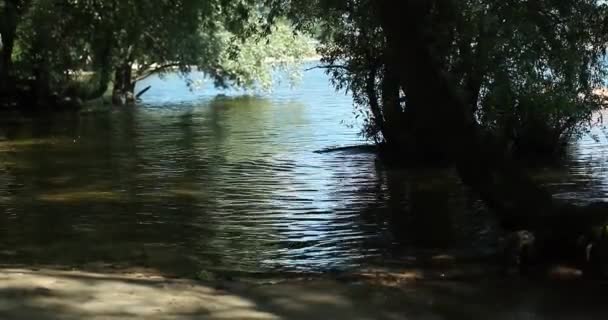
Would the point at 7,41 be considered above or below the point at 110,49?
above

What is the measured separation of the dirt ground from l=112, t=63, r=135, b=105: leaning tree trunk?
3440cm

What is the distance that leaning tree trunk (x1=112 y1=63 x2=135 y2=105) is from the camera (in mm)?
41062

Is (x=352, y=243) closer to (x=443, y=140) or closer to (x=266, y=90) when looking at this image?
(x=443, y=140)

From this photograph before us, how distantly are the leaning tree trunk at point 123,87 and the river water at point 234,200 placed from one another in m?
16.2

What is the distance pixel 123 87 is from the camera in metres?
42.1

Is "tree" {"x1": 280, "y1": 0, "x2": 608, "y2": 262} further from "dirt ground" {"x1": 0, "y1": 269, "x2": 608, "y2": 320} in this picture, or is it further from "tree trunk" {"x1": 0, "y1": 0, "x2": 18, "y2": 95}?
"tree trunk" {"x1": 0, "y1": 0, "x2": 18, "y2": 95}

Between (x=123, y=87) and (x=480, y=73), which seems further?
(x=123, y=87)

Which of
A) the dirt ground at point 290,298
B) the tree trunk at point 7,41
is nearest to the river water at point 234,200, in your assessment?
the dirt ground at point 290,298

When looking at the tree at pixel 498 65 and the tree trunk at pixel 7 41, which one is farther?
the tree trunk at pixel 7 41

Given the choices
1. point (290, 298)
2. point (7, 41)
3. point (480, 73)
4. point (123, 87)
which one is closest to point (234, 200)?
point (480, 73)

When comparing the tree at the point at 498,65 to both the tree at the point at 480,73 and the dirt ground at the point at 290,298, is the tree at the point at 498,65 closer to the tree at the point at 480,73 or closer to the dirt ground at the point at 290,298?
Answer: the tree at the point at 480,73

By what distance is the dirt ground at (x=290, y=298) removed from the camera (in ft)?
19.2

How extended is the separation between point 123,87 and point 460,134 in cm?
3564

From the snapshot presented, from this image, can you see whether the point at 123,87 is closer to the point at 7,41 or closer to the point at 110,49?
the point at 110,49
